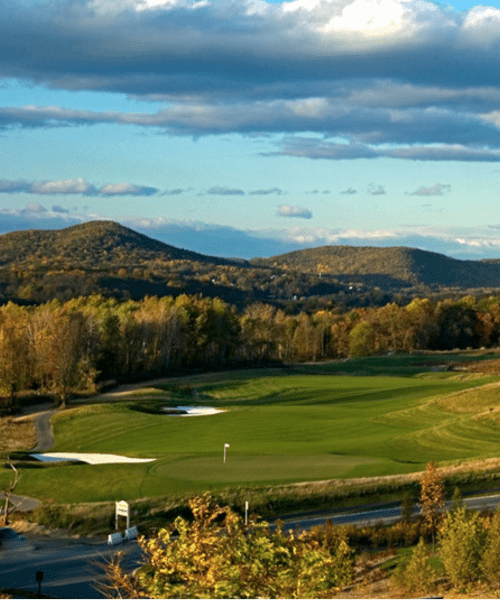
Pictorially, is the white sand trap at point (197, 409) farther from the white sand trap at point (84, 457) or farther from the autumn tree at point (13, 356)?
the white sand trap at point (84, 457)

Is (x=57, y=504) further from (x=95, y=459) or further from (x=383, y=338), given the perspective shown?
(x=383, y=338)

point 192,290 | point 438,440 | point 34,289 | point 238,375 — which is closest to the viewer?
point 438,440

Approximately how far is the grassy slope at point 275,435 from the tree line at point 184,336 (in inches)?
496

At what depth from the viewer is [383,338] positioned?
5226 inches

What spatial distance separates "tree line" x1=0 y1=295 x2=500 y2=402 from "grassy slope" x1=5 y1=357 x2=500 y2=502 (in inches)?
496

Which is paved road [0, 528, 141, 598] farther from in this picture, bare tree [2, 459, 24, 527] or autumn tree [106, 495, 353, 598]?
autumn tree [106, 495, 353, 598]

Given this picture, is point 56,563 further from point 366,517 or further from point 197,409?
point 197,409

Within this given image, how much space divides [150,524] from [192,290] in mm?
143694

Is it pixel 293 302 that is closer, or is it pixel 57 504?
pixel 57 504

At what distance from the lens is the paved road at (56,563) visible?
2381 centimetres

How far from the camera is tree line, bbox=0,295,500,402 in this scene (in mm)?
84688

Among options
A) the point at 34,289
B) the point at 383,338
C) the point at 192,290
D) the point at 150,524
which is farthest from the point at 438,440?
the point at 192,290

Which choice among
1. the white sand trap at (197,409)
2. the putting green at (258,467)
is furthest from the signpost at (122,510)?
the white sand trap at (197,409)

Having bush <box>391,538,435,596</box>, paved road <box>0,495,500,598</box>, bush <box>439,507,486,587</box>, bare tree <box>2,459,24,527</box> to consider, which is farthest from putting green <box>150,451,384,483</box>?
bush <box>439,507,486,587</box>
